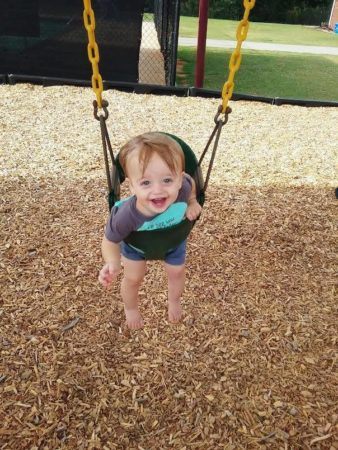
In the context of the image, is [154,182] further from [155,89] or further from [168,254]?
[155,89]

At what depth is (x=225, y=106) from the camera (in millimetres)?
2160

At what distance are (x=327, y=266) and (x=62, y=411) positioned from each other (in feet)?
6.61

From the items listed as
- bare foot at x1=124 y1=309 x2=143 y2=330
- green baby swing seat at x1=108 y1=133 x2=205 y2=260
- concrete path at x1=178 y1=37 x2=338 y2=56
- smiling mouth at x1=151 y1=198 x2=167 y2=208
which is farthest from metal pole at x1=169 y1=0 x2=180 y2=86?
concrete path at x1=178 y1=37 x2=338 y2=56

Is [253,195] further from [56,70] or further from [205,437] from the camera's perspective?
[56,70]

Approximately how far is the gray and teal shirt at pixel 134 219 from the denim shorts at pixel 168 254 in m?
0.15

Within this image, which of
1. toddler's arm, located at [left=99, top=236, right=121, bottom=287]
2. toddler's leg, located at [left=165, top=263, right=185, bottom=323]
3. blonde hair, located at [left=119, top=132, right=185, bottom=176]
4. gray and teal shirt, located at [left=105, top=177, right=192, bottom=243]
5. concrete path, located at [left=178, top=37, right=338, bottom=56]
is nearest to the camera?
blonde hair, located at [left=119, top=132, right=185, bottom=176]

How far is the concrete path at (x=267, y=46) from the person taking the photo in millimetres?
13667

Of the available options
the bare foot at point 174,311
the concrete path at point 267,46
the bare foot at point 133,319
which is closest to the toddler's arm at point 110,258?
the bare foot at point 133,319

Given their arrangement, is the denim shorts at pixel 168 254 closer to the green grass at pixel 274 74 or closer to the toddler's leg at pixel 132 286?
the toddler's leg at pixel 132 286

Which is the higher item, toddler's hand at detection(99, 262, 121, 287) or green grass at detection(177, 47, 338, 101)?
toddler's hand at detection(99, 262, 121, 287)

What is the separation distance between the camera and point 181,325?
2.58 metres

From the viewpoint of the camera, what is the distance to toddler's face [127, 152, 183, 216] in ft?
5.30

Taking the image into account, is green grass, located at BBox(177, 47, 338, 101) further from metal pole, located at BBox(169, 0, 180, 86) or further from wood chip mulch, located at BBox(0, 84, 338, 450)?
wood chip mulch, located at BBox(0, 84, 338, 450)

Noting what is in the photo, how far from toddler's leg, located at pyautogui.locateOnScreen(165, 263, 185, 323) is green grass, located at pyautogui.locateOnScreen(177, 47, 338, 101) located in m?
6.20
